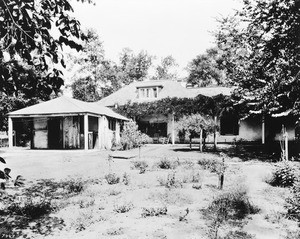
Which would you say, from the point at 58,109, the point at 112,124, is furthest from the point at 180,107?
the point at 58,109

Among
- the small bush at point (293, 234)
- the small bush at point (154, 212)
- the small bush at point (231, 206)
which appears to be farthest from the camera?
the small bush at point (154, 212)

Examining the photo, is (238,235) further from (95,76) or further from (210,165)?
(95,76)

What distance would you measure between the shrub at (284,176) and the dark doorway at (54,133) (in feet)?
61.2

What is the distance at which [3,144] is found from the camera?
31891 mm

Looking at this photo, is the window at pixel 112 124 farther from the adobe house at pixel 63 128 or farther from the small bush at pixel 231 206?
the small bush at pixel 231 206

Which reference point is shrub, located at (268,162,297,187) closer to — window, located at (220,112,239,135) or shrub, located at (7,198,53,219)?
shrub, located at (7,198,53,219)

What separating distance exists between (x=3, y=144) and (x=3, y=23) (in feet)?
109

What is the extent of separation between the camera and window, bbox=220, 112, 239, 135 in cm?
2800

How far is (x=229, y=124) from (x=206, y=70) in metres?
24.8

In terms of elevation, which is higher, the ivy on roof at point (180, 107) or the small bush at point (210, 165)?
the ivy on roof at point (180, 107)

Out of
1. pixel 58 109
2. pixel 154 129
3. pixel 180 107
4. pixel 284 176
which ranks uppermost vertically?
pixel 180 107

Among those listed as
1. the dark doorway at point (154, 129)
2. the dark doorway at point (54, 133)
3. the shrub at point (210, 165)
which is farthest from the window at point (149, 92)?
the shrub at point (210, 165)

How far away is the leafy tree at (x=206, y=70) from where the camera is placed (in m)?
49.9

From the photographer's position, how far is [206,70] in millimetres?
51281
